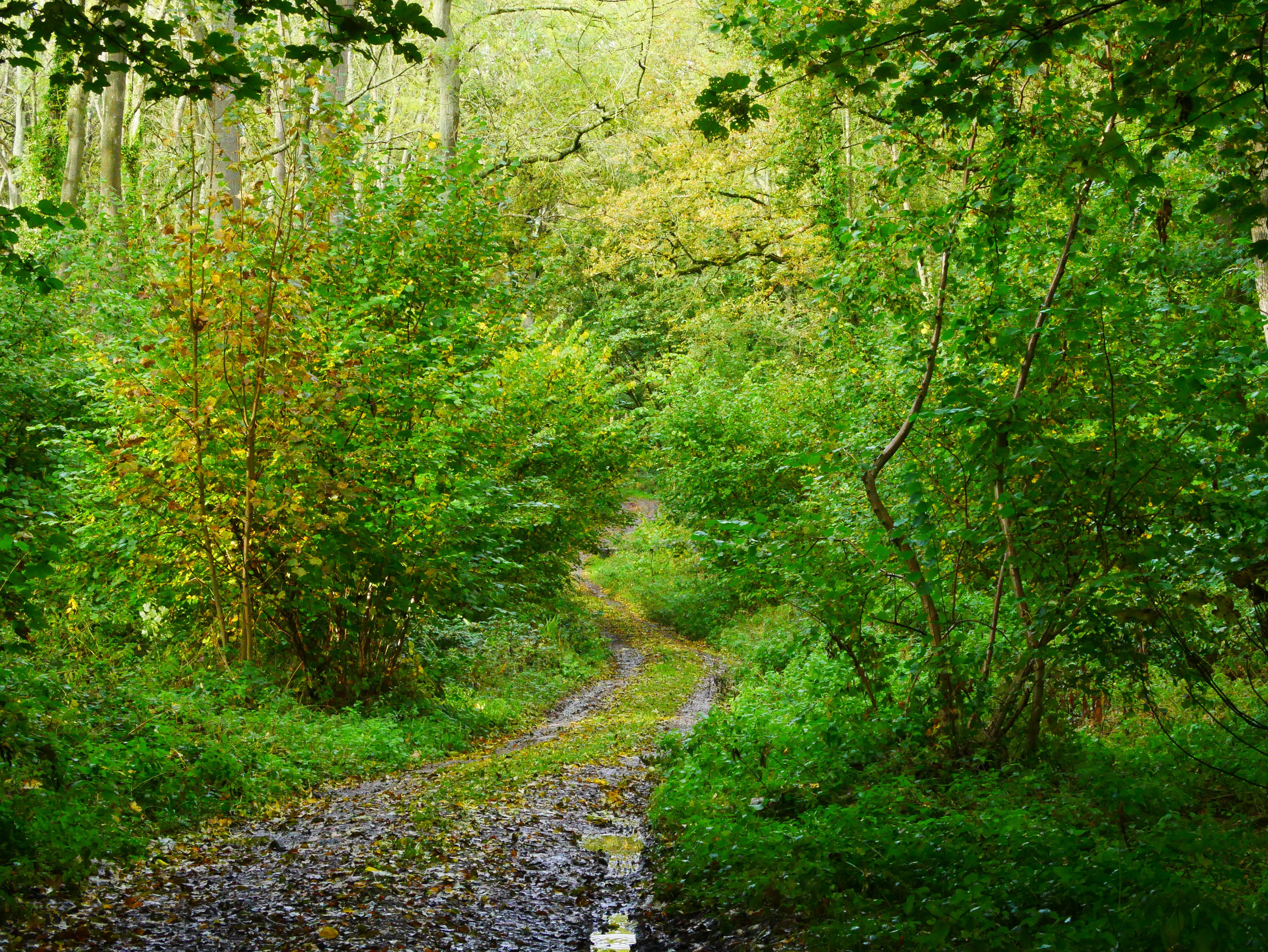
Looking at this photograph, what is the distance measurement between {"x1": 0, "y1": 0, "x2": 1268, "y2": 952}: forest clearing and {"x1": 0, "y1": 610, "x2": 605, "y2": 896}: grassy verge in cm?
4

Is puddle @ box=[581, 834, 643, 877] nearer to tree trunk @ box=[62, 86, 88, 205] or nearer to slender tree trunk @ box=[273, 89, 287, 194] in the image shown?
slender tree trunk @ box=[273, 89, 287, 194]

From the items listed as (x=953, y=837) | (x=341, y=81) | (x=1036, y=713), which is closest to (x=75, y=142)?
(x=341, y=81)

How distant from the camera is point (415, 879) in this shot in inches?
224

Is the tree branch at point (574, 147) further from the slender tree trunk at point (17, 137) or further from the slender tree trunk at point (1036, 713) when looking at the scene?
the slender tree trunk at point (1036, 713)

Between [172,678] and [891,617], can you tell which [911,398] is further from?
[172,678]

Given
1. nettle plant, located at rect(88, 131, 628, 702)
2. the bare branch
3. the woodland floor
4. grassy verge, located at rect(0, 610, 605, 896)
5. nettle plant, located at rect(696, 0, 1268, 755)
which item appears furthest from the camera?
the bare branch

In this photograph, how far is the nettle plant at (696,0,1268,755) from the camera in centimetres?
437

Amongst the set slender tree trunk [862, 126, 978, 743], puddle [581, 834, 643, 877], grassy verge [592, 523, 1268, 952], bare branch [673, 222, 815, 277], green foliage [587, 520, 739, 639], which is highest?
bare branch [673, 222, 815, 277]

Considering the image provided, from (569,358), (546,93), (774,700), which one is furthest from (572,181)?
(774,700)

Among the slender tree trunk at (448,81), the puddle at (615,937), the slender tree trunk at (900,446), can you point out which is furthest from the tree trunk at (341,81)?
the puddle at (615,937)

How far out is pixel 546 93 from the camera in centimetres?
2558

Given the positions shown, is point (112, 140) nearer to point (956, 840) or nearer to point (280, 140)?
point (280, 140)

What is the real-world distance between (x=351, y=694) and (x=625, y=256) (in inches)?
699

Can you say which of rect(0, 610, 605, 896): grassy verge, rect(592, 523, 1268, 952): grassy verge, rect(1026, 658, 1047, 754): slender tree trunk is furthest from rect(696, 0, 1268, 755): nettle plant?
rect(0, 610, 605, 896): grassy verge
